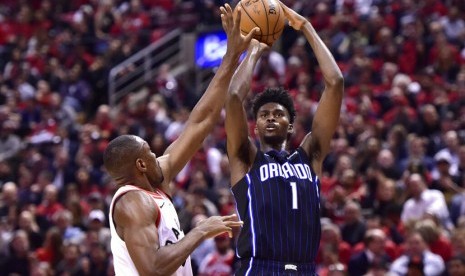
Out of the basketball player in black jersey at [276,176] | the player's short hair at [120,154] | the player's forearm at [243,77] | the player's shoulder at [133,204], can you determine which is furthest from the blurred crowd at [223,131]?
the player's shoulder at [133,204]

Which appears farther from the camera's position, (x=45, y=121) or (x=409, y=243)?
(x=45, y=121)

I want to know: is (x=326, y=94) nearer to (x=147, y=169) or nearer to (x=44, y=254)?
(x=147, y=169)

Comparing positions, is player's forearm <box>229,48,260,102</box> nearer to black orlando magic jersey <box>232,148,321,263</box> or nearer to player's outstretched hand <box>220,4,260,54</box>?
player's outstretched hand <box>220,4,260,54</box>

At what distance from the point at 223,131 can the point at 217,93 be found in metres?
8.35

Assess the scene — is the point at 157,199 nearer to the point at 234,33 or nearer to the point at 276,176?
the point at 276,176

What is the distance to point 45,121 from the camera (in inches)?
681

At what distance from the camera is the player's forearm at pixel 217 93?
257 inches

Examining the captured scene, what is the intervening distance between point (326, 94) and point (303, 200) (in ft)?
2.60

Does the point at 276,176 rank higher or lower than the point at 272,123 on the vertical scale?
lower

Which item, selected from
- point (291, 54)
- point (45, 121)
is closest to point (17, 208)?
point (45, 121)

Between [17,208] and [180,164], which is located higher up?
[180,164]

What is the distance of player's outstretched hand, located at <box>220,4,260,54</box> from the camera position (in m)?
6.31

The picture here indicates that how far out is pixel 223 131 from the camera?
49.4 feet

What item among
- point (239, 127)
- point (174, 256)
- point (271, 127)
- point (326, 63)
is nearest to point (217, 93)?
point (239, 127)
